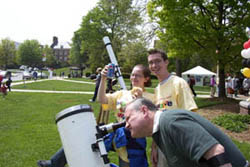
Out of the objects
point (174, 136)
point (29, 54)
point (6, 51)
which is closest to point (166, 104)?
point (174, 136)

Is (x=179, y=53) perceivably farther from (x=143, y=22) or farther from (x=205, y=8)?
(x=143, y=22)

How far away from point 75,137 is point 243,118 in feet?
23.8

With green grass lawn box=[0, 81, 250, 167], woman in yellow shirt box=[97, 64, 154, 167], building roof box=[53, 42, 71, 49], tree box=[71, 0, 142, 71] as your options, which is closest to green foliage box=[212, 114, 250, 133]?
green grass lawn box=[0, 81, 250, 167]

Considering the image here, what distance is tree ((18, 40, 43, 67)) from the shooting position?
77.3 meters

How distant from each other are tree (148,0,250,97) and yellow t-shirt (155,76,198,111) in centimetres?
871

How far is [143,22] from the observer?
2270 cm

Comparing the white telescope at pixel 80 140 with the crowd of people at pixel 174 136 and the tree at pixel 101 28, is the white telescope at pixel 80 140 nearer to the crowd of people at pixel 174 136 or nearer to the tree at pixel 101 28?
the crowd of people at pixel 174 136

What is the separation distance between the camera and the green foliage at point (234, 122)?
22.3 feet

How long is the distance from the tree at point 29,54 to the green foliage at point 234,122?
79.3m

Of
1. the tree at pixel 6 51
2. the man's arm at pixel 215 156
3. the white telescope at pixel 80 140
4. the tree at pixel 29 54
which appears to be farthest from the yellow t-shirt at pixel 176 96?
the tree at pixel 29 54

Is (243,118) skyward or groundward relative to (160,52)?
groundward

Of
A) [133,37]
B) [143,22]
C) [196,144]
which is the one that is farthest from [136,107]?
[133,37]

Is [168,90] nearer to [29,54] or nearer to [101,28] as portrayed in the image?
[101,28]

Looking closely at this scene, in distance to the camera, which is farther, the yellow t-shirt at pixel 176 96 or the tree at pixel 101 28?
the tree at pixel 101 28
